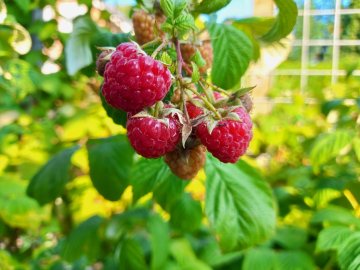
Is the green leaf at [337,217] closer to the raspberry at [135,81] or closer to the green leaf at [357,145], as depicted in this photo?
the green leaf at [357,145]

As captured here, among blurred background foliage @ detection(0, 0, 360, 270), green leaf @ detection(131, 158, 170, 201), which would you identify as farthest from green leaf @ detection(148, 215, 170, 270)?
green leaf @ detection(131, 158, 170, 201)

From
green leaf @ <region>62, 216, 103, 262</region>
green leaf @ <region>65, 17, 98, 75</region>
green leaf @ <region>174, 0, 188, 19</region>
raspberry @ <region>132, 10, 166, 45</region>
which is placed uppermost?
green leaf @ <region>174, 0, 188, 19</region>

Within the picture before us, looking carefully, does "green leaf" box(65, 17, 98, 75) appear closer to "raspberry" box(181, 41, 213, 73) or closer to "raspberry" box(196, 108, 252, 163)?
"raspberry" box(181, 41, 213, 73)

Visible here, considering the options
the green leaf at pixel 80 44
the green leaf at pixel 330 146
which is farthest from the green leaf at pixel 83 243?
the green leaf at pixel 330 146

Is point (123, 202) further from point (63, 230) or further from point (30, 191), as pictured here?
point (30, 191)

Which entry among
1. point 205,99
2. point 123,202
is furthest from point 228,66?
point 123,202

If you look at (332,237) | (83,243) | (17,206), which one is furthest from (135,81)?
(17,206)
